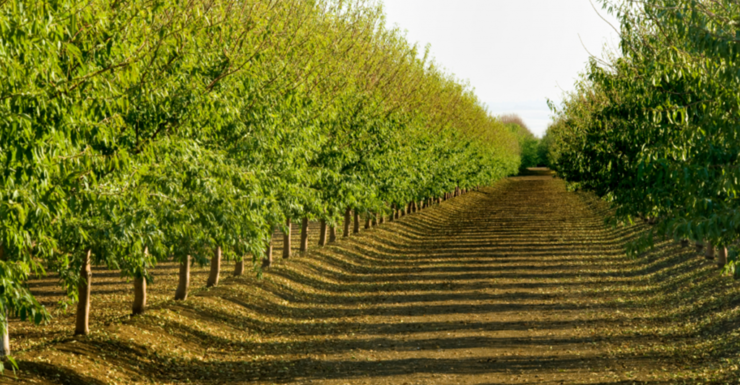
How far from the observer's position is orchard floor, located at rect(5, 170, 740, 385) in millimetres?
12297

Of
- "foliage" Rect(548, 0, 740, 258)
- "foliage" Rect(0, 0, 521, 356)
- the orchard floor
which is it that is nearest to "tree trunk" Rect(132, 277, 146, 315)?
the orchard floor

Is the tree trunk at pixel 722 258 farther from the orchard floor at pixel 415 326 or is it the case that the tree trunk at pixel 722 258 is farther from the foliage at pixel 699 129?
the foliage at pixel 699 129

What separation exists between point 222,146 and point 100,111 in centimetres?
514

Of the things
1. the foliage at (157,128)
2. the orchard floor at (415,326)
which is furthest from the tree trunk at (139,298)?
the foliage at (157,128)

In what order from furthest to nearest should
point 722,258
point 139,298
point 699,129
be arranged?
point 722,258, point 139,298, point 699,129

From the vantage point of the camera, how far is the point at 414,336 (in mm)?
15414

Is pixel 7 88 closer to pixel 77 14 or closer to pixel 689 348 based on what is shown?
pixel 77 14

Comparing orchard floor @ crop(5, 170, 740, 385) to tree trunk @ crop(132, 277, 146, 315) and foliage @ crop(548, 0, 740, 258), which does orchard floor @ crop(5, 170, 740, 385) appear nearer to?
tree trunk @ crop(132, 277, 146, 315)

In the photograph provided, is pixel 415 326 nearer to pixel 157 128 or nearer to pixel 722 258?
pixel 157 128

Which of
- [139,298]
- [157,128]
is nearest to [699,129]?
[157,128]

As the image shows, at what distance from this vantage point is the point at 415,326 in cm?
1645

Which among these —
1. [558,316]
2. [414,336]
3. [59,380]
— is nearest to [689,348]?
[558,316]

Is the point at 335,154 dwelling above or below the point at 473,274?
above

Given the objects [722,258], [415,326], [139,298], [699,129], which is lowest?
[415,326]
